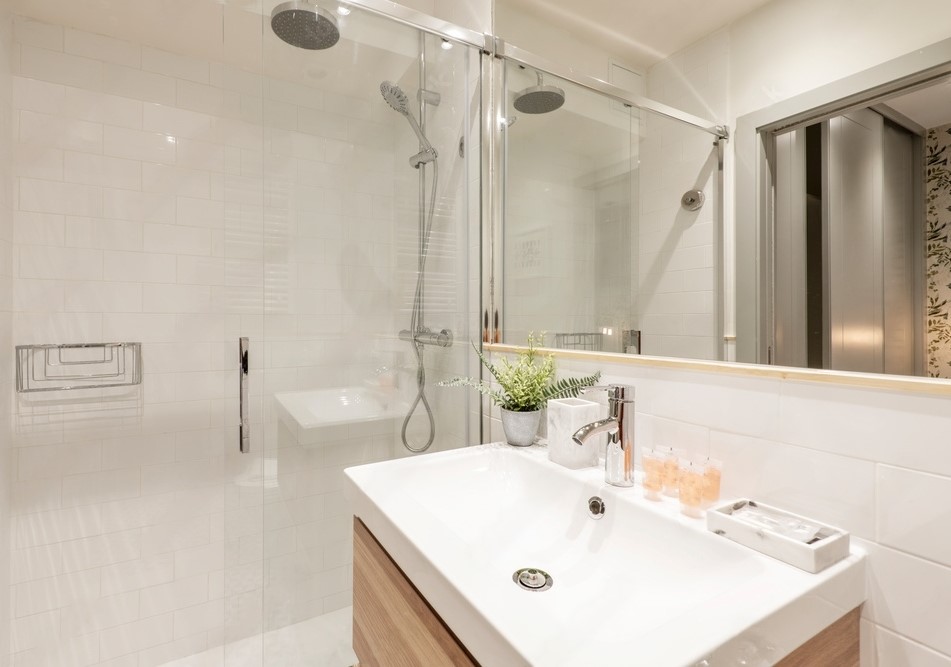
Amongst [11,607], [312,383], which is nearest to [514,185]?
[312,383]

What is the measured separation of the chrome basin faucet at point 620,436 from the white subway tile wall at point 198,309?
2.24 ft

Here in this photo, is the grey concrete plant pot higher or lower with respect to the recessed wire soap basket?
lower

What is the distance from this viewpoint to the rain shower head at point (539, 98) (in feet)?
4.31

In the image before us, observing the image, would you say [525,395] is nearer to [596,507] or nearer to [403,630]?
[596,507]

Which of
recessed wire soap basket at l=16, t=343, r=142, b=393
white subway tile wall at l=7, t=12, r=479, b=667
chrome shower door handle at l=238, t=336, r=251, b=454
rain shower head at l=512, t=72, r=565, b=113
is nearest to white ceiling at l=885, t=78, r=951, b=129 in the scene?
rain shower head at l=512, t=72, r=565, b=113

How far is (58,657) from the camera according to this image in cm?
174

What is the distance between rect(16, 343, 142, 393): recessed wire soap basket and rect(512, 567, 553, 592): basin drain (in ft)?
5.95

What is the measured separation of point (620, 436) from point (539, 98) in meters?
1.00

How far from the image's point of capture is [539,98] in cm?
138

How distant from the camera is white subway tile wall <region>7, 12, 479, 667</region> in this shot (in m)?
1.36

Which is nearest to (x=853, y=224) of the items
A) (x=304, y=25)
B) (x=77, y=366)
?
(x=304, y=25)

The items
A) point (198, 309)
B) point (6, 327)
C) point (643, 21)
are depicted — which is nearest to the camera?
point (643, 21)

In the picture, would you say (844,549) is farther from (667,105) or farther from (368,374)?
(368,374)

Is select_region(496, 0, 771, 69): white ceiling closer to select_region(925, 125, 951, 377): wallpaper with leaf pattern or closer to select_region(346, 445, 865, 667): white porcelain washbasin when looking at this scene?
select_region(925, 125, 951, 377): wallpaper with leaf pattern
